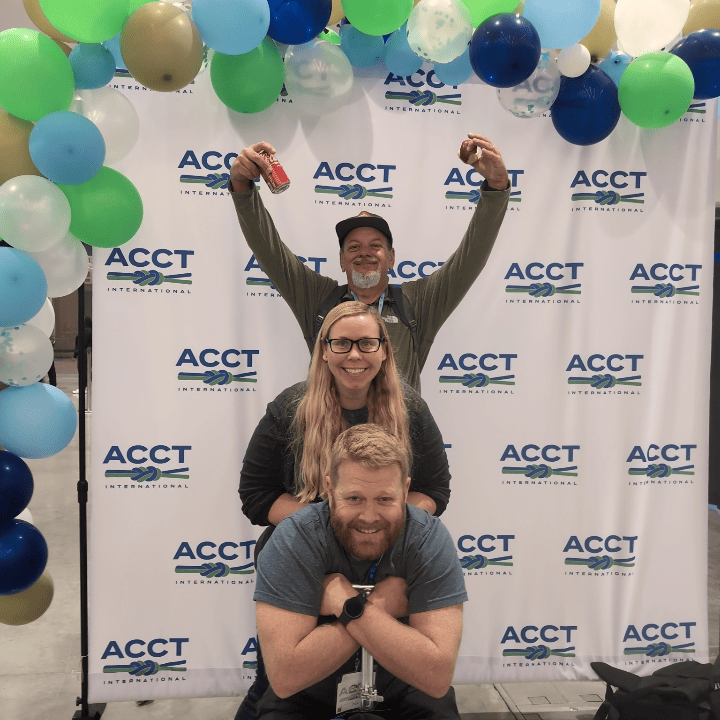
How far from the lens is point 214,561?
9.26ft

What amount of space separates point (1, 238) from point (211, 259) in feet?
2.63

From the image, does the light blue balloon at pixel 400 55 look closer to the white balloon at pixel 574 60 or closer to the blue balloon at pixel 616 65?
the white balloon at pixel 574 60

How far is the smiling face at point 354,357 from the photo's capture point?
188 centimetres

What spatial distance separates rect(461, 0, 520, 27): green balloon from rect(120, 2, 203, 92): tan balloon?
0.96 metres

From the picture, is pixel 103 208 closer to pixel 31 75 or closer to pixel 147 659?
pixel 31 75

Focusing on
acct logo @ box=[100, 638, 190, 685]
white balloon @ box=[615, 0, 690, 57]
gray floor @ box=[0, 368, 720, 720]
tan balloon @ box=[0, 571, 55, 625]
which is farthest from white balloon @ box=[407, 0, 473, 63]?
gray floor @ box=[0, 368, 720, 720]

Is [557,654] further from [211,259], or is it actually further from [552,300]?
[211,259]

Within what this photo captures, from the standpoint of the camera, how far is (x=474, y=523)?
293 cm

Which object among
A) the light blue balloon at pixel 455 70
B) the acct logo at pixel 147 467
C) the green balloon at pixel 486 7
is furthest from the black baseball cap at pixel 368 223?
the acct logo at pixel 147 467

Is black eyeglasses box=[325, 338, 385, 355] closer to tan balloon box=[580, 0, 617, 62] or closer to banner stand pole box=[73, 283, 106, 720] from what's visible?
banner stand pole box=[73, 283, 106, 720]

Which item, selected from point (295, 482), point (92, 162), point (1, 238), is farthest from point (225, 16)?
point (295, 482)

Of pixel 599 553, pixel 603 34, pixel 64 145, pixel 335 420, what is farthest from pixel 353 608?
pixel 603 34

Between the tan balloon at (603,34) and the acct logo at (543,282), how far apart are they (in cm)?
82

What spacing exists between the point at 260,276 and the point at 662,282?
1.70 metres
